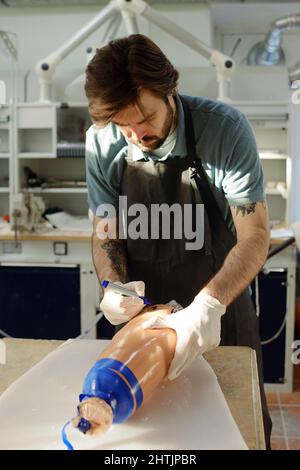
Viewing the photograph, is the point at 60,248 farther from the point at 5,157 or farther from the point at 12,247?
the point at 5,157

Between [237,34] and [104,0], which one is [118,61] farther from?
[237,34]

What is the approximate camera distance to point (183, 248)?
1.07 meters

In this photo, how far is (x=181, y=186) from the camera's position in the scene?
3.38 feet

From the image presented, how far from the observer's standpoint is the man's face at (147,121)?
86 centimetres

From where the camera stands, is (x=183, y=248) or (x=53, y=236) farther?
(x=53, y=236)

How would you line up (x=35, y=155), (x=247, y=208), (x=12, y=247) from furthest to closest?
(x=35, y=155) < (x=12, y=247) < (x=247, y=208)

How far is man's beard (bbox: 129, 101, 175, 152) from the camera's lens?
0.96 metres

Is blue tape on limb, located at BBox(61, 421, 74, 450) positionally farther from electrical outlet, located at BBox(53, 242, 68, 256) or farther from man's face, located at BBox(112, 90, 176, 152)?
electrical outlet, located at BBox(53, 242, 68, 256)

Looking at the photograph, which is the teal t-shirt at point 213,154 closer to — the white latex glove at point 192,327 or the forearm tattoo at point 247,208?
the forearm tattoo at point 247,208

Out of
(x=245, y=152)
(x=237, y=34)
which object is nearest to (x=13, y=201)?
(x=245, y=152)

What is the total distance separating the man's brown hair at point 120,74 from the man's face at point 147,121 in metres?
0.02

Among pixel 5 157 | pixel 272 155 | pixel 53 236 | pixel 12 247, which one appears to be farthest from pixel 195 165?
pixel 5 157

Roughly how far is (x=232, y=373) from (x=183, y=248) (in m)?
0.32

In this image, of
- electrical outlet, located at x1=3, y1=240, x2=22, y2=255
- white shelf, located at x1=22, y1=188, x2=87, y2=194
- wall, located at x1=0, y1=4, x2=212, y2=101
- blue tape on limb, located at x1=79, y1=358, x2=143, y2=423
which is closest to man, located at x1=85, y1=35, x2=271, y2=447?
blue tape on limb, located at x1=79, y1=358, x2=143, y2=423
